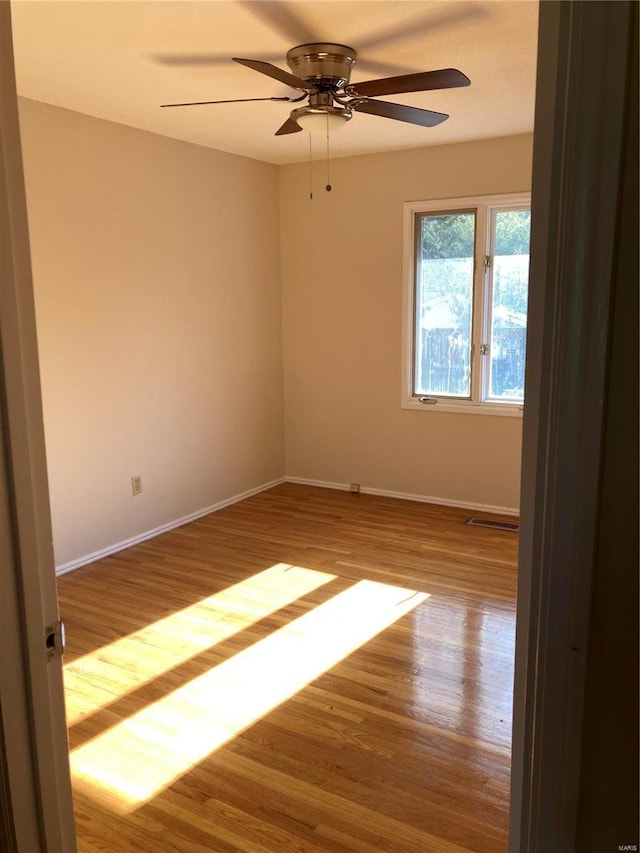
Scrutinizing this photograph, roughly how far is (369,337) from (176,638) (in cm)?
288

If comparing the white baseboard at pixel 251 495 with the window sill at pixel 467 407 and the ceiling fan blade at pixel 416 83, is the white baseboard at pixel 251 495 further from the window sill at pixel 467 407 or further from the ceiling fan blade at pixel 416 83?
the ceiling fan blade at pixel 416 83

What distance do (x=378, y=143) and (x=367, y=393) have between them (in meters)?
1.82

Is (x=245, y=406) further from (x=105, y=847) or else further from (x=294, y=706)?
(x=105, y=847)

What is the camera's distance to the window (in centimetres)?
469

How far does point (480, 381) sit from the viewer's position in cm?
488

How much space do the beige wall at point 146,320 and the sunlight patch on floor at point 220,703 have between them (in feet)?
5.13

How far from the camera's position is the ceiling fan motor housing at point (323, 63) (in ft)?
9.23

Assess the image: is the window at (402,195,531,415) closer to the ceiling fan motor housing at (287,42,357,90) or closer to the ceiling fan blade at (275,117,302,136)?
the ceiling fan blade at (275,117,302,136)

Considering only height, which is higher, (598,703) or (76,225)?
(76,225)

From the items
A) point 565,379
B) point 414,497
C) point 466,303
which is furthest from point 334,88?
point 414,497

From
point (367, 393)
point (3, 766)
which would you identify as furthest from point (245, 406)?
point (3, 766)

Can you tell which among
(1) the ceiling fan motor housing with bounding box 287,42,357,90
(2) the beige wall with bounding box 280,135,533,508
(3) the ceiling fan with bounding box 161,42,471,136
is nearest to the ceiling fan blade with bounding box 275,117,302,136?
(3) the ceiling fan with bounding box 161,42,471,136

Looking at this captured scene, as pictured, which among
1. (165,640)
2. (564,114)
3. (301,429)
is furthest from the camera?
(301,429)

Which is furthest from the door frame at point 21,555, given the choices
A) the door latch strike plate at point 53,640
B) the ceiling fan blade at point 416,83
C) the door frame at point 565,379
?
the ceiling fan blade at point 416,83
